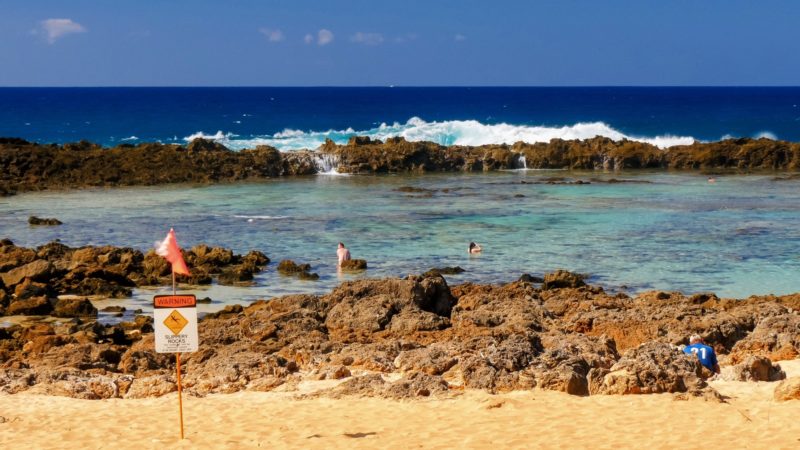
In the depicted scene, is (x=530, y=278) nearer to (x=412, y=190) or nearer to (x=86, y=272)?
(x=86, y=272)

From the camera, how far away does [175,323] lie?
1091cm

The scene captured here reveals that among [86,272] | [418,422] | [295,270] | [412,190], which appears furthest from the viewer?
[412,190]

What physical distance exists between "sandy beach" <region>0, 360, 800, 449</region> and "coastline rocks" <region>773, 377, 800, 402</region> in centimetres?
9

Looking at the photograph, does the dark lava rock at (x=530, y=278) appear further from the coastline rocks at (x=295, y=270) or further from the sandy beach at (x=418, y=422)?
the sandy beach at (x=418, y=422)

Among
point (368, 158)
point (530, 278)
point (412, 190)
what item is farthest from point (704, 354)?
point (368, 158)

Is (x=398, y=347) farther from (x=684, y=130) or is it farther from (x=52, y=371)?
(x=684, y=130)

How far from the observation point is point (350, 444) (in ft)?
34.9

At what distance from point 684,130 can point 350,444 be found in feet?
266

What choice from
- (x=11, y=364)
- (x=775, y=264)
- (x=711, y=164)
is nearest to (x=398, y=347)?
(x=11, y=364)

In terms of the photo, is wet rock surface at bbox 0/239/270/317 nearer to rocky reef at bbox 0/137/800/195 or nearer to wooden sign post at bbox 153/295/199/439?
wooden sign post at bbox 153/295/199/439

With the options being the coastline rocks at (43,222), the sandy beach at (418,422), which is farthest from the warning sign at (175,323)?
the coastline rocks at (43,222)

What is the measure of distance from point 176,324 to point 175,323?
0.05ft

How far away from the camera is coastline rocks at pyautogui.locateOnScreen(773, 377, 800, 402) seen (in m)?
11.5

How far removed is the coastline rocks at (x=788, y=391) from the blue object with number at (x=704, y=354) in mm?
1441
